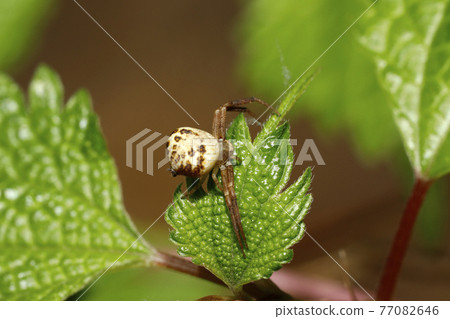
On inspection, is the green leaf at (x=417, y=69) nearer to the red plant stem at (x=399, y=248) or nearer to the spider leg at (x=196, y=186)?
the red plant stem at (x=399, y=248)

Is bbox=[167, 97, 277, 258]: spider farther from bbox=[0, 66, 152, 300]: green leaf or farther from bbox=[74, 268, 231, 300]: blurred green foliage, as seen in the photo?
bbox=[74, 268, 231, 300]: blurred green foliage

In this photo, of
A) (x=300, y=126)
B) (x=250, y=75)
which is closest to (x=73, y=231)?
(x=250, y=75)

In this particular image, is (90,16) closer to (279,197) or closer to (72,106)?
(72,106)

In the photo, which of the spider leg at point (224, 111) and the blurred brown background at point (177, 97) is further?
the blurred brown background at point (177, 97)

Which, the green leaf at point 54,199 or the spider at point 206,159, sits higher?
the green leaf at point 54,199

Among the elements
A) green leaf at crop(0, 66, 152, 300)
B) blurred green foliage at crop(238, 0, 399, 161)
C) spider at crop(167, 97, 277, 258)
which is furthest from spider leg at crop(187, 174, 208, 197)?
blurred green foliage at crop(238, 0, 399, 161)

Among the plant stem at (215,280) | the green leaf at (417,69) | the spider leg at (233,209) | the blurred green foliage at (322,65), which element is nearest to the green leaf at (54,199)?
the plant stem at (215,280)
